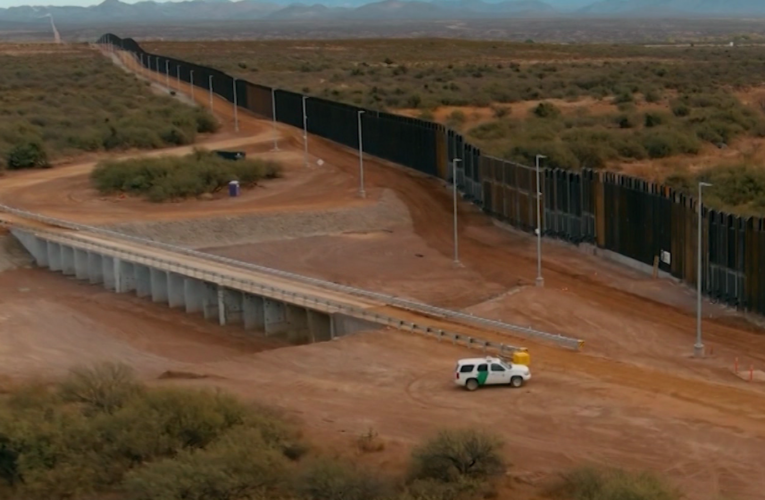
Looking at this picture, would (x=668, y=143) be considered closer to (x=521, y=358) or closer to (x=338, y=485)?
(x=521, y=358)

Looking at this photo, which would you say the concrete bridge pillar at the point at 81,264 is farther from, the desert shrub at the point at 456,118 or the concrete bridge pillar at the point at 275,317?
the desert shrub at the point at 456,118

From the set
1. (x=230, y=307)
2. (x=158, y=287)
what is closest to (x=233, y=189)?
(x=158, y=287)

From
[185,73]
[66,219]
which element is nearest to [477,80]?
[185,73]

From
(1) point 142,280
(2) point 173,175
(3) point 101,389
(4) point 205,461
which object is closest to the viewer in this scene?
(4) point 205,461

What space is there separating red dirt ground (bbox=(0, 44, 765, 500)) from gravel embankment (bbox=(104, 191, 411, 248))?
1359 millimetres

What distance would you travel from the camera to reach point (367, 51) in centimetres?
18388

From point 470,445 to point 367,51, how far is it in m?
165

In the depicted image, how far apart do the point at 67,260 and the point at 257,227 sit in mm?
8006

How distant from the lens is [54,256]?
2005 inches

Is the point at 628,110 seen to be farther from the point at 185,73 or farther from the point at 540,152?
the point at 185,73

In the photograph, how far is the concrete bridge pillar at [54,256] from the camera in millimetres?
50719

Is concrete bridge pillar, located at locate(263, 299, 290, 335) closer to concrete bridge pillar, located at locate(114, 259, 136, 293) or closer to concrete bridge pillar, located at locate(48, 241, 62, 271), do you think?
concrete bridge pillar, located at locate(114, 259, 136, 293)

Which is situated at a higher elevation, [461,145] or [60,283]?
[461,145]

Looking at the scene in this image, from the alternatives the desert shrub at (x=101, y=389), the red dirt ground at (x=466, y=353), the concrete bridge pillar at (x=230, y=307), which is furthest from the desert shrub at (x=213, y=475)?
the concrete bridge pillar at (x=230, y=307)
